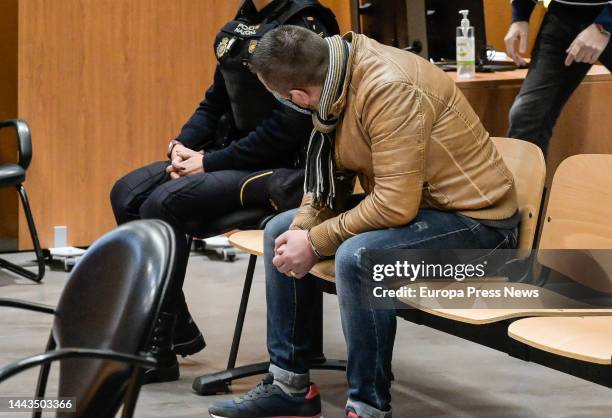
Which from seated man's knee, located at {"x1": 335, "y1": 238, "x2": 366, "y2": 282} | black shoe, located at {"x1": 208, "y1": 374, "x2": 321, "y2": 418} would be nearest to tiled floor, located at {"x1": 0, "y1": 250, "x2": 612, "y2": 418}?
black shoe, located at {"x1": 208, "y1": 374, "x2": 321, "y2": 418}

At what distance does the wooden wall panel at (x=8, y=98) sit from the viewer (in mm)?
5105

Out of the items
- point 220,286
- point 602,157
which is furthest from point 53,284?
point 602,157

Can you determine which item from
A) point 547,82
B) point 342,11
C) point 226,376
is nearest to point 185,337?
point 226,376

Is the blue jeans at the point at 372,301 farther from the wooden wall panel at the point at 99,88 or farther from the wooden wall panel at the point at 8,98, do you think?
the wooden wall panel at the point at 8,98

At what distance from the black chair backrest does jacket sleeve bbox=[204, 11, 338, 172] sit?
4.89ft

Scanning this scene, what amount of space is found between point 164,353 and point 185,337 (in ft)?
0.46

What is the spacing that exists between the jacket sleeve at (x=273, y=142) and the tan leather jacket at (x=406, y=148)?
1.62ft

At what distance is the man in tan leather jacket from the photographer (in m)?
2.35

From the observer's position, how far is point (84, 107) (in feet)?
17.1

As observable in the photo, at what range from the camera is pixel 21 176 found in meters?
4.42

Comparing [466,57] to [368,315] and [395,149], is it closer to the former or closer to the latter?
[395,149]

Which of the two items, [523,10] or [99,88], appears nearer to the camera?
[523,10]

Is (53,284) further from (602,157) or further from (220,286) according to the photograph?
(602,157)

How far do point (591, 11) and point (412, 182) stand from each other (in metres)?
1.10
